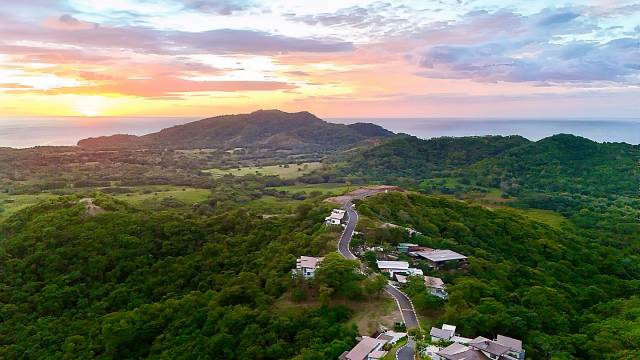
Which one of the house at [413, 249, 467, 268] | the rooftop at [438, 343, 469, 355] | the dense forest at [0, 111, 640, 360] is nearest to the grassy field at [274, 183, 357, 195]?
the dense forest at [0, 111, 640, 360]

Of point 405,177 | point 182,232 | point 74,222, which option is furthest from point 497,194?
point 74,222

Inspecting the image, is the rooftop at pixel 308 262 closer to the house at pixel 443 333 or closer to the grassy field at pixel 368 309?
the grassy field at pixel 368 309

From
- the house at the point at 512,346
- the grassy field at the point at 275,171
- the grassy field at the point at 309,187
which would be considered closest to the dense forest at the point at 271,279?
the house at the point at 512,346

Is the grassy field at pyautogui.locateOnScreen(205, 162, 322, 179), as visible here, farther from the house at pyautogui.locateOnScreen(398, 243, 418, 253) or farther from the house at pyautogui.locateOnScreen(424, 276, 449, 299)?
the house at pyautogui.locateOnScreen(424, 276, 449, 299)

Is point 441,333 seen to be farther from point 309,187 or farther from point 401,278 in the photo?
point 309,187

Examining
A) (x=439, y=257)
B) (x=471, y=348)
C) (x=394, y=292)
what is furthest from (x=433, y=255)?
(x=471, y=348)

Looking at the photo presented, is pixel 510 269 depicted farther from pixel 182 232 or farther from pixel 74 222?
pixel 74 222
